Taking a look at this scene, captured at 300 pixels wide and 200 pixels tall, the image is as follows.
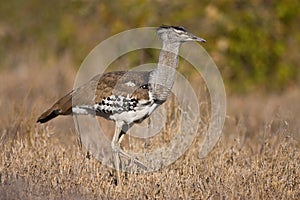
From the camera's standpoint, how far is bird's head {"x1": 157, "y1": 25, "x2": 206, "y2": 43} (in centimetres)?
615

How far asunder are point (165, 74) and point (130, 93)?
0.38 m

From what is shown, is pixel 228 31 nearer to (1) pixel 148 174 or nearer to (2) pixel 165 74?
(2) pixel 165 74

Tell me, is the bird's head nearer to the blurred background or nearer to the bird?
the bird

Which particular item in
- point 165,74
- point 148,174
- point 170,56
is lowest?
point 148,174

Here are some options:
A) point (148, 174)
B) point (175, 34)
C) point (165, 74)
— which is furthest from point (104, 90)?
point (148, 174)

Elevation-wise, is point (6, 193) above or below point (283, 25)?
below

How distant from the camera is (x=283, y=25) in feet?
40.7

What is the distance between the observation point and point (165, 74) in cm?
623

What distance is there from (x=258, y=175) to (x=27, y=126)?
2688 millimetres

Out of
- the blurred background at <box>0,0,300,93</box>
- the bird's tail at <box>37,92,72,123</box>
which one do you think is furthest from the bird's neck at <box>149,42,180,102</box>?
→ the blurred background at <box>0,0,300,93</box>

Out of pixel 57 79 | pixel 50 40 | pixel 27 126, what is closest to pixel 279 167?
pixel 27 126

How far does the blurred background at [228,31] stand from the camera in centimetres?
1193

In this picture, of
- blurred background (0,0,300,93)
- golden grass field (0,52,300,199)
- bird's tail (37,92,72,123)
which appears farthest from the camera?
blurred background (0,0,300,93)

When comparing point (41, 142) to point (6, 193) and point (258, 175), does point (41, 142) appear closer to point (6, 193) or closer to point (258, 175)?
point (6, 193)
